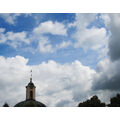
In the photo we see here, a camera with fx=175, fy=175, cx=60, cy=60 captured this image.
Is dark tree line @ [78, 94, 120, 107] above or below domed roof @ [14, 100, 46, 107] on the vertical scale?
below

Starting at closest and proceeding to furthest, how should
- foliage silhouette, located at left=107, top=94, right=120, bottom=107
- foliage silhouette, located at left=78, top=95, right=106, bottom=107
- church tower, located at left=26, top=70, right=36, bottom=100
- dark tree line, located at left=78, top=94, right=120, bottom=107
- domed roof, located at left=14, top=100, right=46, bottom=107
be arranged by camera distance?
foliage silhouette, located at left=107, top=94, right=120, bottom=107
dark tree line, located at left=78, top=94, right=120, bottom=107
foliage silhouette, located at left=78, top=95, right=106, bottom=107
domed roof, located at left=14, top=100, right=46, bottom=107
church tower, located at left=26, top=70, right=36, bottom=100

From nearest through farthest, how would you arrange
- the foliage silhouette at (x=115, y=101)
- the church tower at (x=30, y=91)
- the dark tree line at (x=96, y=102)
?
the foliage silhouette at (x=115, y=101), the dark tree line at (x=96, y=102), the church tower at (x=30, y=91)

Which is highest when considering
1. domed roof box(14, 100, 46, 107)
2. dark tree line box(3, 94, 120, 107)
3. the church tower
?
the church tower

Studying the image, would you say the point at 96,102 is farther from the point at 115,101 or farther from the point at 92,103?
Result: the point at 115,101

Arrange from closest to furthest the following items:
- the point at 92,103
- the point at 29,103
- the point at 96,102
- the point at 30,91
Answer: the point at 92,103 < the point at 96,102 < the point at 29,103 < the point at 30,91


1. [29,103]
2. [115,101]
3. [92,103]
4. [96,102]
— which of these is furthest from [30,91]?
[115,101]

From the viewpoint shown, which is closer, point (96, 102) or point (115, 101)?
point (115, 101)

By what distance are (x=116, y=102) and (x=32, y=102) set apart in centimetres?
1494

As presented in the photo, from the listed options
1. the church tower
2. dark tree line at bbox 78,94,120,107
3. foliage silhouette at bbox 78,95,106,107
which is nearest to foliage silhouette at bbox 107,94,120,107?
dark tree line at bbox 78,94,120,107

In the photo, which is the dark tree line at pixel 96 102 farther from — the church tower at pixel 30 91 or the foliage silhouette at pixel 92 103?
the church tower at pixel 30 91

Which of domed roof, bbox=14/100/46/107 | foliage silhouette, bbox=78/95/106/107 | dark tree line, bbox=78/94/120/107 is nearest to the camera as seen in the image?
dark tree line, bbox=78/94/120/107

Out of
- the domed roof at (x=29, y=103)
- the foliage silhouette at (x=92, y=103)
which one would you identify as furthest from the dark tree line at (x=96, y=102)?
the domed roof at (x=29, y=103)

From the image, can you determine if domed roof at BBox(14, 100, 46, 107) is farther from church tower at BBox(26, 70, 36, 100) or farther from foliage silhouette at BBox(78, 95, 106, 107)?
foliage silhouette at BBox(78, 95, 106, 107)

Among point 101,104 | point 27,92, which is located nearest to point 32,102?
point 27,92
